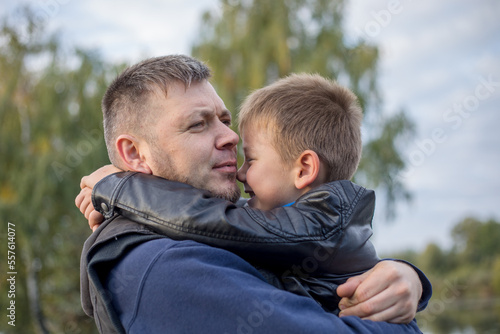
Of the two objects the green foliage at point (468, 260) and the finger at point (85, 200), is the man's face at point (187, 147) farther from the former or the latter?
the green foliage at point (468, 260)

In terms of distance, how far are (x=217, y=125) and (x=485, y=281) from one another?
39.0m

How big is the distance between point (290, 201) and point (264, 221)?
47 centimetres

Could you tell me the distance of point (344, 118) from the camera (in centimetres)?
216

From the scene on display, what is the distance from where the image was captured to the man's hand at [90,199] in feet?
6.58

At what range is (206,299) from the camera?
1470 millimetres

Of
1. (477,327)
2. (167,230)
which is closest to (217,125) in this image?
(167,230)

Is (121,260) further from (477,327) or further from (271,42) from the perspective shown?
(477,327)

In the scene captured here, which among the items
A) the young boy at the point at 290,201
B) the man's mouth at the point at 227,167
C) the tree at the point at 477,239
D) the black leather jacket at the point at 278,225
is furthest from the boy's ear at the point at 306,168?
the tree at the point at 477,239

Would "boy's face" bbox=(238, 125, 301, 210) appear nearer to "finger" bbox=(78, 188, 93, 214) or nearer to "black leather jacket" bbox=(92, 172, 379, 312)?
"black leather jacket" bbox=(92, 172, 379, 312)

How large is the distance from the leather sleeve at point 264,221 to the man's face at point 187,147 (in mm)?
325

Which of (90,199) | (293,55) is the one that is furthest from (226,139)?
(293,55)

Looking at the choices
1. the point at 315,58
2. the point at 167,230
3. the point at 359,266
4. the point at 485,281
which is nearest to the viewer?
the point at 167,230

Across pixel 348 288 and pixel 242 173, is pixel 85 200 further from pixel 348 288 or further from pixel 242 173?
pixel 348 288

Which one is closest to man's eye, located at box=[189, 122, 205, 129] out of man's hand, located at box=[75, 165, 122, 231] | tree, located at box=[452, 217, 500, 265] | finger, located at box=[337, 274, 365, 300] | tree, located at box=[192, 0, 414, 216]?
man's hand, located at box=[75, 165, 122, 231]
